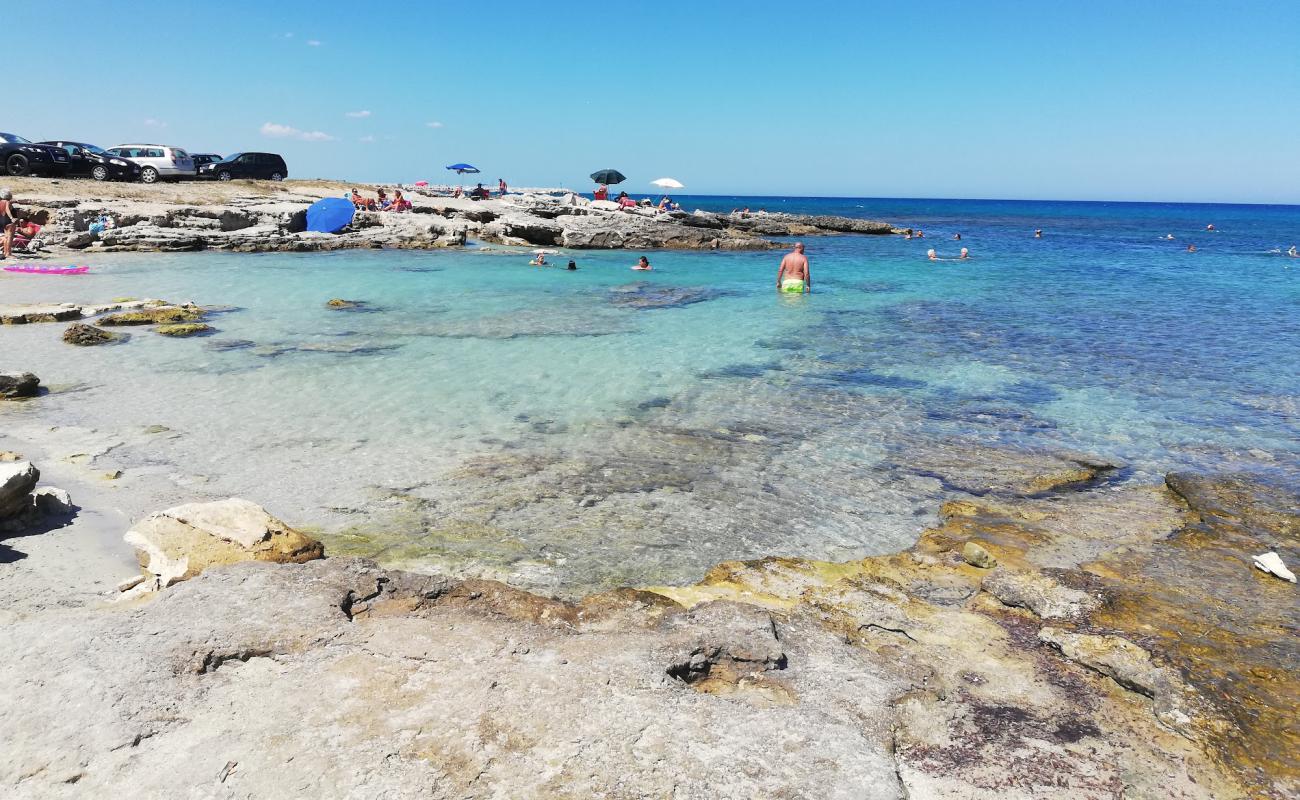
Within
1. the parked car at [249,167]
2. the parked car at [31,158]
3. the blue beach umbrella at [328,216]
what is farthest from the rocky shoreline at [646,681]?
the parked car at [249,167]

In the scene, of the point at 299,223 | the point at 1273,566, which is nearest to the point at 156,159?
the point at 299,223

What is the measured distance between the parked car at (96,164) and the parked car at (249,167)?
6.30 metres

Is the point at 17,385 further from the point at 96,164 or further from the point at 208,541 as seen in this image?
the point at 96,164

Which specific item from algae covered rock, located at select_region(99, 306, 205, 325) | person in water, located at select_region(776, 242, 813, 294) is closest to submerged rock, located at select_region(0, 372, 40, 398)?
algae covered rock, located at select_region(99, 306, 205, 325)

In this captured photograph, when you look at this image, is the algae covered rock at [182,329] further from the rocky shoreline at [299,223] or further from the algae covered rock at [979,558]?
the rocky shoreline at [299,223]

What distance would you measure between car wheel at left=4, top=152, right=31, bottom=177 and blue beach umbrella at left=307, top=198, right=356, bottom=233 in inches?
484

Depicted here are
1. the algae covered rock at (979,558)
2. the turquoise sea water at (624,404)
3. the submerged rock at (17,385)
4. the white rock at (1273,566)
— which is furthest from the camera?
the submerged rock at (17,385)

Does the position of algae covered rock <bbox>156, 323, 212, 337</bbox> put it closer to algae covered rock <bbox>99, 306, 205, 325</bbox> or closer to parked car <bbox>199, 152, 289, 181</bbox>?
algae covered rock <bbox>99, 306, 205, 325</bbox>

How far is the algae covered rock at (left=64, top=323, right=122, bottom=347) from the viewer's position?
42.7 feet

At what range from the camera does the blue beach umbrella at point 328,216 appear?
33.8 meters

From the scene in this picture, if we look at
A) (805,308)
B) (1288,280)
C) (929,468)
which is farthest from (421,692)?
(1288,280)

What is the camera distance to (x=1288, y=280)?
31.9m

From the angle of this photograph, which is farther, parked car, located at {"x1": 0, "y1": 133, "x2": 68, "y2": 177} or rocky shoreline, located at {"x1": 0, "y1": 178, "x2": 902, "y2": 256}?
parked car, located at {"x1": 0, "y1": 133, "x2": 68, "y2": 177}

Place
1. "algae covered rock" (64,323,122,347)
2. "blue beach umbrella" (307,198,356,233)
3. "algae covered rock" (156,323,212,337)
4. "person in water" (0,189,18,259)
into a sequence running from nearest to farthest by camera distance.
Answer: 1. "algae covered rock" (64,323,122,347)
2. "algae covered rock" (156,323,212,337)
3. "person in water" (0,189,18,259)
4. "blue beach umbrella" (307,198,356,233)
